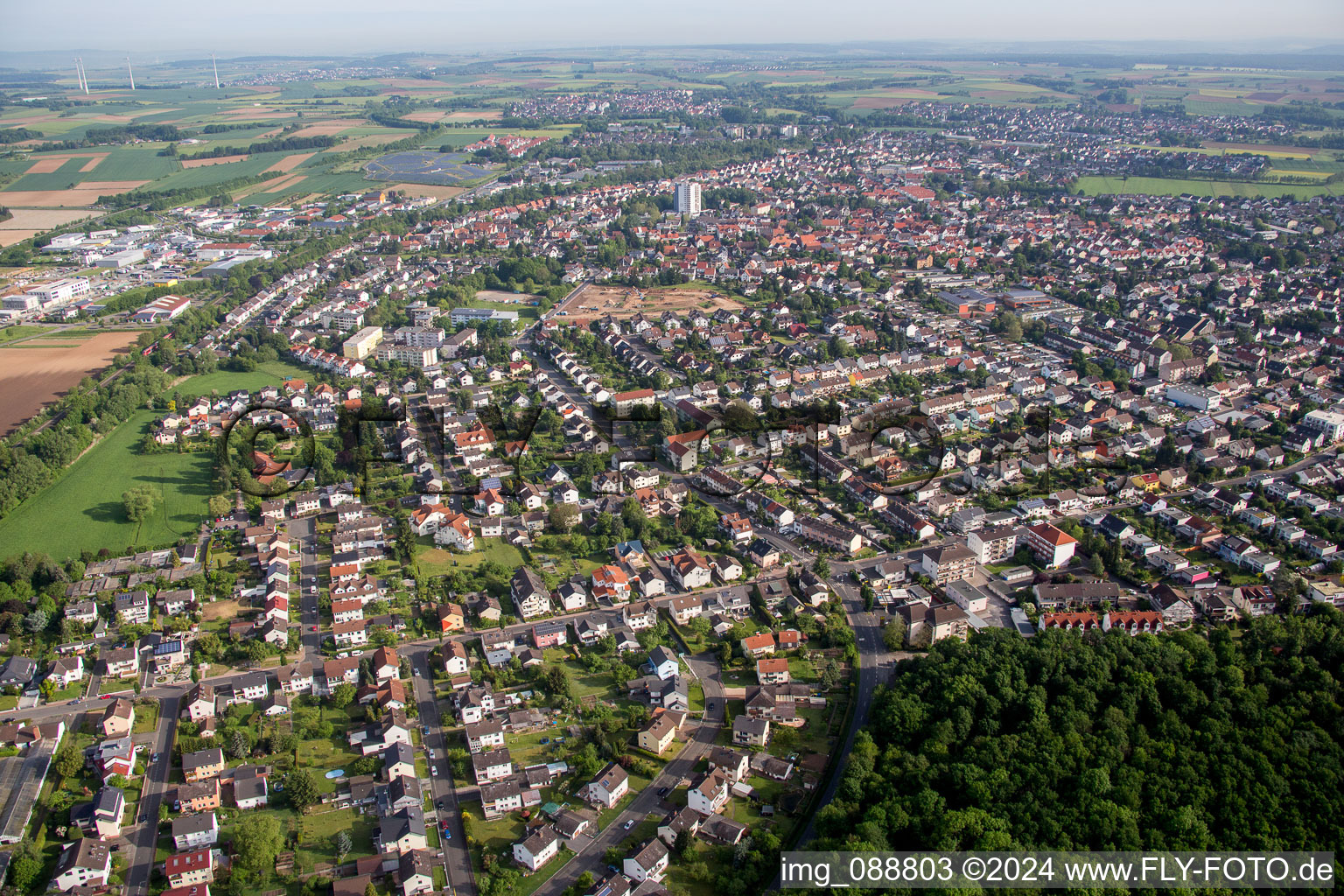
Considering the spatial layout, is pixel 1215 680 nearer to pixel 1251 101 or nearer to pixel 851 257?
pixel 851 257

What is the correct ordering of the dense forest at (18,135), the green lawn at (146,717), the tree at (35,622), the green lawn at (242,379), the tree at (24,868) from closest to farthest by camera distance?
the tree at (24,868) < the green lawn at (146,717) < the tree at (35,622) < the green lawn at (242,379) < the dense forest at (18,135)

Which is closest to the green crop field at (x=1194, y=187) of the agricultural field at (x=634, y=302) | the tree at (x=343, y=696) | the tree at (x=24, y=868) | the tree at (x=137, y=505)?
the agricultural field at (x=634, y=302)

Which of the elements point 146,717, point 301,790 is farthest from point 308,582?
point 301,790

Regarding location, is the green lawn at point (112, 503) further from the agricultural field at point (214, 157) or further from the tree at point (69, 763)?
the agricultural field at point (214, 157)

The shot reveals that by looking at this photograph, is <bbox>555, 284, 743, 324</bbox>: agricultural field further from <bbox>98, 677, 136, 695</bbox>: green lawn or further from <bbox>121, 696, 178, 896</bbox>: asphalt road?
<bbox>121, 696, 178, 896</bbox>: asphalt road

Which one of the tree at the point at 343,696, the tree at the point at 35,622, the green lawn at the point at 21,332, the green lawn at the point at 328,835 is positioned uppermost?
the green lawn at the point at 21,332

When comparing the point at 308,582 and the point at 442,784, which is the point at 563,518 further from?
the point at 442,784

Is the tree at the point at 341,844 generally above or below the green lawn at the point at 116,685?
below
